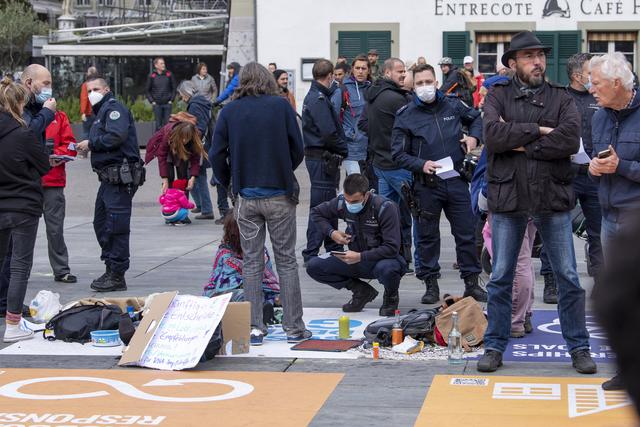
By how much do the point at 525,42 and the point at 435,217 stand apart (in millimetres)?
2703

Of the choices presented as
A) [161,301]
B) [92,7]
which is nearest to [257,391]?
[161,301]

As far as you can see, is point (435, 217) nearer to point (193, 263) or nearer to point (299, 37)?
point (193, 263)

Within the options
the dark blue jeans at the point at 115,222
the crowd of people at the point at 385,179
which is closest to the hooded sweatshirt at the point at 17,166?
the crowd of people at the point at 385,179

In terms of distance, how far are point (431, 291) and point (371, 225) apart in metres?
0.97

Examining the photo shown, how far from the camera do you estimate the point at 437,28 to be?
25.5 m

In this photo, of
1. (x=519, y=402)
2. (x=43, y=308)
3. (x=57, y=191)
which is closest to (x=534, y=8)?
(x=57, y=191)

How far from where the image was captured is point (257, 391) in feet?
19.7

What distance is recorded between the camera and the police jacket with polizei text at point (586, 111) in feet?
27.4

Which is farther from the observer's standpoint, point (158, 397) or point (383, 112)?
point (383, 112)

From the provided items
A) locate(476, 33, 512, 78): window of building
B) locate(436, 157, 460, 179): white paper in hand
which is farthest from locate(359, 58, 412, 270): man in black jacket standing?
locate(476, 33, 512, 78): window of building

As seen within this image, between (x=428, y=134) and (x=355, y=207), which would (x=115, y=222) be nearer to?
(x=355, y=207)

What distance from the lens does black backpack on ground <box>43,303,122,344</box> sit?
7391 mm

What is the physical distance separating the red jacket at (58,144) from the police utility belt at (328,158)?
215 centimetres

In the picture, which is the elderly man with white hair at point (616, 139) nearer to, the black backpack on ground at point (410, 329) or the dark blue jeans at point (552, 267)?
the dark blue jeans at point (552, 267)
